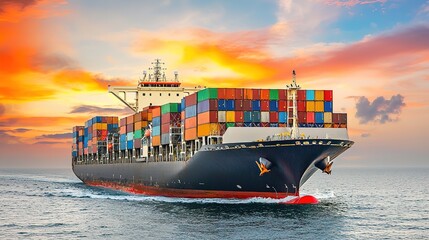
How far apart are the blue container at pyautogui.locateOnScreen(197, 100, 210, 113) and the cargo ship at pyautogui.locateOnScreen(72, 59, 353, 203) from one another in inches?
3.4

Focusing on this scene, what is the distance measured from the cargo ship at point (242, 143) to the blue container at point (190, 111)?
0.09m

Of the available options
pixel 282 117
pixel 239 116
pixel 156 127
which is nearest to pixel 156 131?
pixel 156 127

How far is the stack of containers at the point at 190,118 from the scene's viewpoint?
185 ft

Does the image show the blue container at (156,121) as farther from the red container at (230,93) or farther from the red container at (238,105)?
the red container at (238,105)

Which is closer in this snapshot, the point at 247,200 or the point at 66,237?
the point at 66,237

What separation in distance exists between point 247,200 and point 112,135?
45638 mm

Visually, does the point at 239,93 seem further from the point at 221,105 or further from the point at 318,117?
the point at 318,117

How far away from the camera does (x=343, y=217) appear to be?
149 ft

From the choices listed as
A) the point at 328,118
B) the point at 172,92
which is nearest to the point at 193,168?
the point at 328,118

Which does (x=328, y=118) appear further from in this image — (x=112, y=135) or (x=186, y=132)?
(x=112, y=135)

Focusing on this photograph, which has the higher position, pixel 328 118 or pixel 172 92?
pixel 172 92

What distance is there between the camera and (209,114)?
5284 centimetres

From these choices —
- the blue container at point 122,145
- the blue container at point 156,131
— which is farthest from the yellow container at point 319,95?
the blue container at point 122,145

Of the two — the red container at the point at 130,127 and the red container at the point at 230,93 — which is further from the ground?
the red container at the point at 230,93
